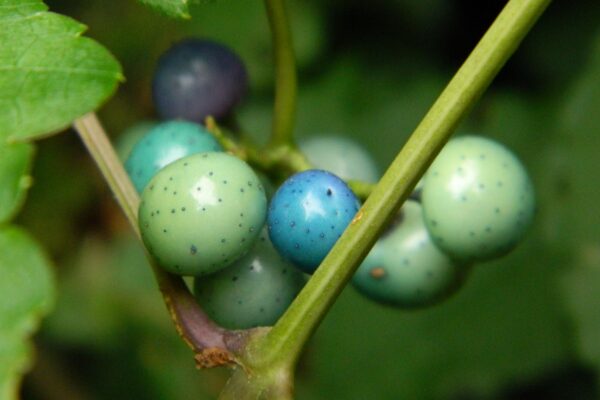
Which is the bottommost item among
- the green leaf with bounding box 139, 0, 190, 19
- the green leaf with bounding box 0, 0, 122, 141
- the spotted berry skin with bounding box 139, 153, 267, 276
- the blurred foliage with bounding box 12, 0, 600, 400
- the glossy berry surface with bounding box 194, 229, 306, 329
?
the blurred foliage with bounding box 12, 0, 600, 400

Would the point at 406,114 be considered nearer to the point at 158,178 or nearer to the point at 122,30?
the point at 122,30

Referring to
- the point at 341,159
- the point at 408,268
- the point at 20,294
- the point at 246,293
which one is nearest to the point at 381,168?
the point at 341,159

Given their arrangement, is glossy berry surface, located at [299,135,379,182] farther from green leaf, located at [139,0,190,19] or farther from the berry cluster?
green leaf, located at [139,0,190,19]

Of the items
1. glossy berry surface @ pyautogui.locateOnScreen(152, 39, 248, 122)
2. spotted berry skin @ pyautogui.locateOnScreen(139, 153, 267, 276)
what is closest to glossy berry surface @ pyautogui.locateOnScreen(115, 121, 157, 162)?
glossy berry surface @ pyautogui.locateOnScreen(152, 39, 248, 122)

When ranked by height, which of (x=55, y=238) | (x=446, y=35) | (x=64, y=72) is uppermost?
(x=64, y=72)

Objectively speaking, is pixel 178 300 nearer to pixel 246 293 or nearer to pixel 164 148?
pixel 246 293

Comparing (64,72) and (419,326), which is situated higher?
(64,72)

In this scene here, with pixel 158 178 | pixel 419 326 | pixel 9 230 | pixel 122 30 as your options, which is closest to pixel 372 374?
pixel 419 326
